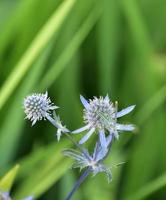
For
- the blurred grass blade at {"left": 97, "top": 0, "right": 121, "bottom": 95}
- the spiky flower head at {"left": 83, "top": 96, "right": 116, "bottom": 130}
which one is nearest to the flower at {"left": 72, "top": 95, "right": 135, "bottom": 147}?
the spiky flower head at {"left": 83, "top": 96, "right": 116, "bottom": 130}

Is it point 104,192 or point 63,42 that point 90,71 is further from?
point 104,192

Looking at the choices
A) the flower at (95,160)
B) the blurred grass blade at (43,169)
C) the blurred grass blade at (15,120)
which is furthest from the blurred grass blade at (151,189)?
the flower at (95,160)

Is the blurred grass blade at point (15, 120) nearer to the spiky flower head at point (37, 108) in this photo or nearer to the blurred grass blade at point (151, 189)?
the blurred grass blade at point (151, 189)

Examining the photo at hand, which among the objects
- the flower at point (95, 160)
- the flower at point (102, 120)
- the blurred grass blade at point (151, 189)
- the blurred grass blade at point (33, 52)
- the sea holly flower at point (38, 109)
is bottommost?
the blurred grass blade at point (151, 189)

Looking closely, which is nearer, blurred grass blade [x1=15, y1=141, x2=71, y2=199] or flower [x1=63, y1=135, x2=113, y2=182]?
flower [x1=63, y1=135, x2=113, y2=182]

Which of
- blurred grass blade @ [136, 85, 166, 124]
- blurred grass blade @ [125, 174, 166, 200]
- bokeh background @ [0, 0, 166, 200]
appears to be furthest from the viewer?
blurred grass blade @ [136, 85, 166, 124]

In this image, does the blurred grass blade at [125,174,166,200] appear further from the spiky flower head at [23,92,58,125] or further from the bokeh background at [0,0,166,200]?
the spiky flower head at [23,92,58,125]
